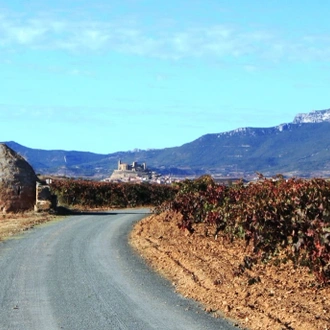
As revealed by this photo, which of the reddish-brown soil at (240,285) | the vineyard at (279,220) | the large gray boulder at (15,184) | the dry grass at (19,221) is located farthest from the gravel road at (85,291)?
the large gray boulder at (15,184)

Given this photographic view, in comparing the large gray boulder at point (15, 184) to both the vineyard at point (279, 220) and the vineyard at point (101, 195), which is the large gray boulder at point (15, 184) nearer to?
the vineyard at point (101, 195)

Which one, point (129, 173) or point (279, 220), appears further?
point (129, 173)

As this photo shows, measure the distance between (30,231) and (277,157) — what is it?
168 m

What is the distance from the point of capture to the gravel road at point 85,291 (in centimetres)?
948

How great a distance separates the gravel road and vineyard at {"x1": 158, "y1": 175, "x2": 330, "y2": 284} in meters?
2.20

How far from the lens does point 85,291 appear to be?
1159 centimetres

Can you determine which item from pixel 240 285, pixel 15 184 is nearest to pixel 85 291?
pixel 240 285

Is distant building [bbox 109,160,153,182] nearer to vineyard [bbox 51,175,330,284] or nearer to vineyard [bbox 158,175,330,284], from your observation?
vineyard [bbox 51,175,330,284]

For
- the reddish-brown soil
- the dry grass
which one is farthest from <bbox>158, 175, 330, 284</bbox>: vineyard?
the dry grass

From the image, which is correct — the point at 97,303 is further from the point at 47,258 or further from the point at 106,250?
the point at 106,250

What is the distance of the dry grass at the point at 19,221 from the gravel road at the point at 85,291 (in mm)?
2586

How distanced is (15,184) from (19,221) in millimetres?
4245

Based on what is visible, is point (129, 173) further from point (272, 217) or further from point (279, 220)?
point (279, 220)

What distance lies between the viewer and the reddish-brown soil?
365 inches
